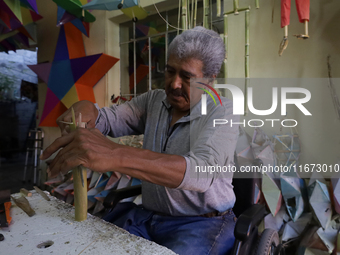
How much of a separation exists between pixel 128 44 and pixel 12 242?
298cm

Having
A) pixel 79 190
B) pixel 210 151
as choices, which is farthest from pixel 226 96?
pixel 79 190

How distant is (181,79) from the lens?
1255 millimetres

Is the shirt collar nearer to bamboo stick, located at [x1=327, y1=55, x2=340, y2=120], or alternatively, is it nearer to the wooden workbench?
the wooden workbench

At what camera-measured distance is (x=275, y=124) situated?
222 cm

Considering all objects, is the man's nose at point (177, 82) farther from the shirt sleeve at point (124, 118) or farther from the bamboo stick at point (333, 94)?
the bamboo stick at point (333, 94)

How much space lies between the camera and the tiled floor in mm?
3906

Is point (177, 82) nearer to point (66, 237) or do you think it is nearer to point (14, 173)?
point (66, 237)

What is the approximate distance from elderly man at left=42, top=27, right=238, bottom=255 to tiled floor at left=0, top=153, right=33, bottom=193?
3.19 meters

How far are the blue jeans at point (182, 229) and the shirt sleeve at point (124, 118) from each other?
0.44m

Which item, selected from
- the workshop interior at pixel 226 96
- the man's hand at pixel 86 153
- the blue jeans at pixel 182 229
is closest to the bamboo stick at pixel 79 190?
the workshop interior at pixel 226 96

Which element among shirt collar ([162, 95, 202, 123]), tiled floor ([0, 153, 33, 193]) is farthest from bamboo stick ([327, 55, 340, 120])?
tiled floor ([0, 153, 33, 193])

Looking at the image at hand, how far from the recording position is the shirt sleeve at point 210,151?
0.93 meters

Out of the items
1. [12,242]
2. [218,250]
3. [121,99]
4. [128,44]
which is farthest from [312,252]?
[128,44]

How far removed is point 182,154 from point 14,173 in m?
4.40
